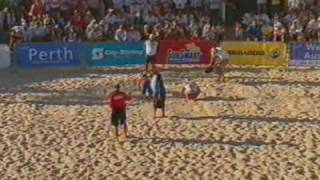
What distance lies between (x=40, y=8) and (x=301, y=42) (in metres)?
7.62

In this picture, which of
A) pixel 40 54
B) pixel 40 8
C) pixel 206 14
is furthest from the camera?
pixel 206 14

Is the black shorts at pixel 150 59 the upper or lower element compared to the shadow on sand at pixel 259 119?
upper

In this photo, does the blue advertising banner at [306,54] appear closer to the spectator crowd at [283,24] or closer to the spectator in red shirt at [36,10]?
the spectator crowd at [283,24]

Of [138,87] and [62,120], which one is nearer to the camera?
[62,120]

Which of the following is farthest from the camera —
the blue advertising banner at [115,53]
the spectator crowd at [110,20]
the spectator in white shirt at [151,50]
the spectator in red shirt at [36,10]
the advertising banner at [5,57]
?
the spectator in red shirt at [36,10]

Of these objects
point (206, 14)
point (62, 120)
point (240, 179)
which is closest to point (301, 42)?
point (206, 14)

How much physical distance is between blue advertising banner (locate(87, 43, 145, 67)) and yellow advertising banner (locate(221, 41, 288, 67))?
2256mm

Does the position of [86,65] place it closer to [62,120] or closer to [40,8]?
[40,8]

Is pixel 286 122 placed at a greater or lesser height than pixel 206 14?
lesser

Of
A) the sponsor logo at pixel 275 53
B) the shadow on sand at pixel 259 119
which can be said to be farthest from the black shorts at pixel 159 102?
the sponsor logo at pixel 275 53

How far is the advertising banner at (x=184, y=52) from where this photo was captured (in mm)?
22516

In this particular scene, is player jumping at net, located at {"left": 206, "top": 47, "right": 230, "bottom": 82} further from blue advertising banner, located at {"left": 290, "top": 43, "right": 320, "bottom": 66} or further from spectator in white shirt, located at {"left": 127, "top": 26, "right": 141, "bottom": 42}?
spectator in white shirt, located at {"left": 127, "top": 26, "right": 141, "bottom": 42}

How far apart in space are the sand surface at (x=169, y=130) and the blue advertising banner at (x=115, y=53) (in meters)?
0.96

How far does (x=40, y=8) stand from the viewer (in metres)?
24.7
